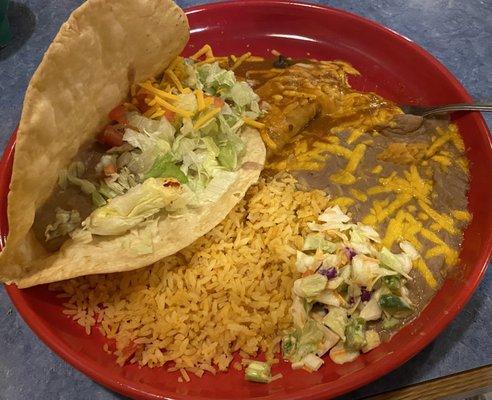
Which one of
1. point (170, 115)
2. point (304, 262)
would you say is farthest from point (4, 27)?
point (304, 262)

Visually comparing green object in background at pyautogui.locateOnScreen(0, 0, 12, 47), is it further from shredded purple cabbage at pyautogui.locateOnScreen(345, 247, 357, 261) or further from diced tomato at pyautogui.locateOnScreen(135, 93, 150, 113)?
shredded purple cabbage at pyautogui.locateOnScreen(345, 247, 357, 261)

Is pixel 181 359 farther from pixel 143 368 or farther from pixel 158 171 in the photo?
pixel 158 171

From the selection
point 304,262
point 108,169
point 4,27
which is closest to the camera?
point 304,262

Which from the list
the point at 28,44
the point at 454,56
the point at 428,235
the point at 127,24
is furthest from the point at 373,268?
the point at 28,44

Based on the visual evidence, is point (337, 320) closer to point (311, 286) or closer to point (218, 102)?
point (311, 286)

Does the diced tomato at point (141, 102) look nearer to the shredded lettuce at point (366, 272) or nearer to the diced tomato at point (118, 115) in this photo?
the diced tomato at point (118, 115)

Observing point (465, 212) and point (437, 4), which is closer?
point (465, 212)
